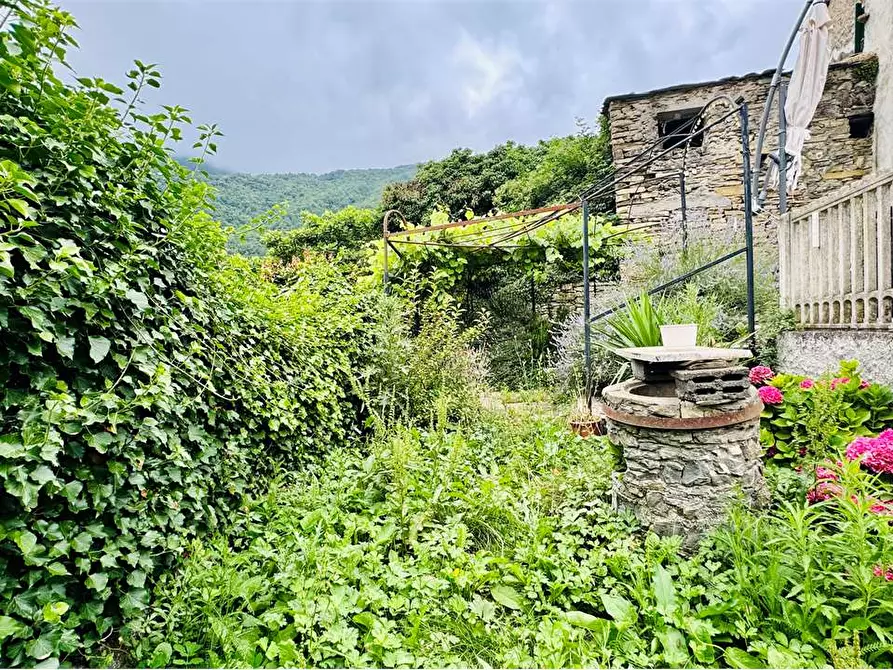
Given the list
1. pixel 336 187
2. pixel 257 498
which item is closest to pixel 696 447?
pixel 257 498

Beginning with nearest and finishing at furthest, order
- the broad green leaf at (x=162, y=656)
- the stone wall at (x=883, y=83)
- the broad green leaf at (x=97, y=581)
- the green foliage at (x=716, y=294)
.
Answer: the broad green leaf at (x=97, y=581) → the broad green leaf at (x=162, y=656) → the green foliage at (x=716, y=294) → the stone wall at (x=883, y=83)

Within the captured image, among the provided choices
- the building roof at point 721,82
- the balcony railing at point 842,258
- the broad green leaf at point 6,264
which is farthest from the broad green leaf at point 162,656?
the building roof at point 721,82

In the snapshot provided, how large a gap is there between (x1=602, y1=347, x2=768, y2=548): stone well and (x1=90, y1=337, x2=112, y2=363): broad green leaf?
229cm

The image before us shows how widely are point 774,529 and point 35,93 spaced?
3311 mm

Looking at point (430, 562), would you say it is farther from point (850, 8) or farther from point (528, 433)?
point (850, 8)

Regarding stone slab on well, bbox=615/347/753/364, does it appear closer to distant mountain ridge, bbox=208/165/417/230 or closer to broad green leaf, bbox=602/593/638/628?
broad green leaf, bbox=602/593/638/628

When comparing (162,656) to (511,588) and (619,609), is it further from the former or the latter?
(619,609)

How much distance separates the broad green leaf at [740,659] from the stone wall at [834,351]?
223 cm

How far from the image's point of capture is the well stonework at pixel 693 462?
82.1 inches

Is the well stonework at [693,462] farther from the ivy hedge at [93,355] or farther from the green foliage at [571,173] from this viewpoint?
the green foliage at [571,173]

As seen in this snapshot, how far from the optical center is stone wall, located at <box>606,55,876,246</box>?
24.4 ft

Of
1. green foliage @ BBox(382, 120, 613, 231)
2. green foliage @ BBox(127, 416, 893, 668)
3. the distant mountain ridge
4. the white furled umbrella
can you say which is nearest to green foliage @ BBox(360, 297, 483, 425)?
green foliage @ BBox(127, 416, 893, 668)

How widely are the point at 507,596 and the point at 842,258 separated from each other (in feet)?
11.7

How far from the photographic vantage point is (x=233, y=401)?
2.22 m
